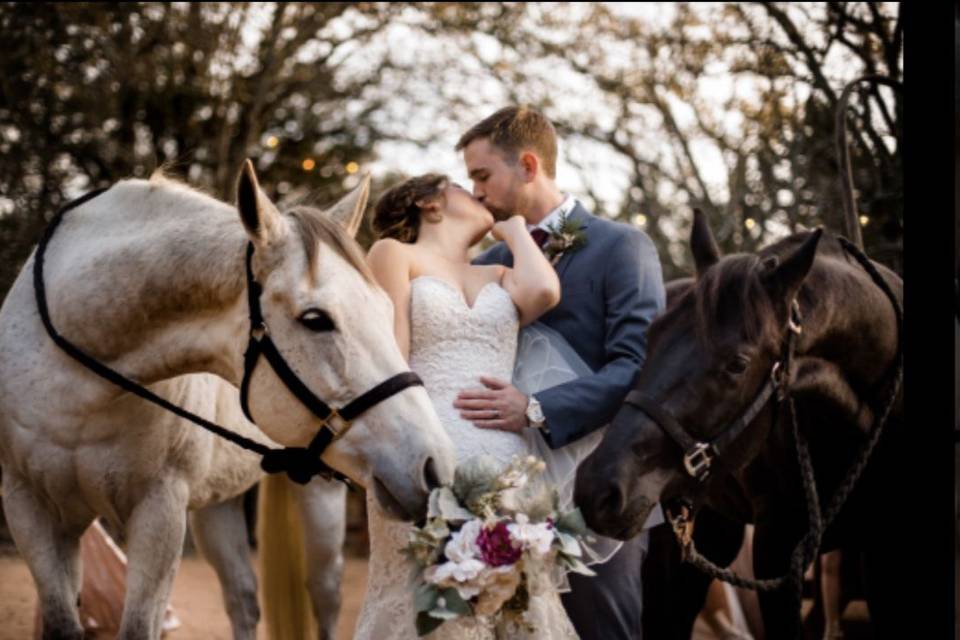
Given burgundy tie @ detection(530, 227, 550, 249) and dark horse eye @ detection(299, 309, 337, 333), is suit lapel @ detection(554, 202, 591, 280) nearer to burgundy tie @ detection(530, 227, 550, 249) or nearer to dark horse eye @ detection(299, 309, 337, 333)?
burgundy tie @ detection(530, 227, 550, 249)

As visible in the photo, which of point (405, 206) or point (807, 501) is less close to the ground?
point (405, 206)

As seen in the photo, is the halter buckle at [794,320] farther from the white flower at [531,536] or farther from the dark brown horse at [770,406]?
the white flower at [531,536]

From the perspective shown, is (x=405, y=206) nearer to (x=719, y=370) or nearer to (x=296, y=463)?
(x=296, y=463)

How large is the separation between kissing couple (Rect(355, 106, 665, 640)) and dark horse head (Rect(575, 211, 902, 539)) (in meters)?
0.19

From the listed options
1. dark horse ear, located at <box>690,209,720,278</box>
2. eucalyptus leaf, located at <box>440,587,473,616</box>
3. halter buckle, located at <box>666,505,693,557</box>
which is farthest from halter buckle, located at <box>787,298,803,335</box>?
eucalyptus leaf, located at <box>440,587,473,616</box>

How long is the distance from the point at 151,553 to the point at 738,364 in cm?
178

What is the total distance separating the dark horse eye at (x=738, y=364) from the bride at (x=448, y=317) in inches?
19.9

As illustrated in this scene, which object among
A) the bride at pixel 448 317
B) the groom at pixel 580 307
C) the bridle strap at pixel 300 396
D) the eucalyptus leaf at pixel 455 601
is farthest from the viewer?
the groom at pixel 580 307

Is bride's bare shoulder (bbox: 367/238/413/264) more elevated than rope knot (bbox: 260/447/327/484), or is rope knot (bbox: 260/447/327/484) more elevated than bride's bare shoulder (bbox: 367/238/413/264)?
bride's bare shoulder (bbox: 367/238/413/264)

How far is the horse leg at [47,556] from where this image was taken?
338 centimetres

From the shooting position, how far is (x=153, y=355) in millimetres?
3289

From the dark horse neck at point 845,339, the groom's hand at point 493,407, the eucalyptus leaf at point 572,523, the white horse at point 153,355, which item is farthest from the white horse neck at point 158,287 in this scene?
the dark horse neck at point 845,339

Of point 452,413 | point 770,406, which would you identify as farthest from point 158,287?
point 770,406

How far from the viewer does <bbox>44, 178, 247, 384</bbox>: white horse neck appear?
3148 mm
